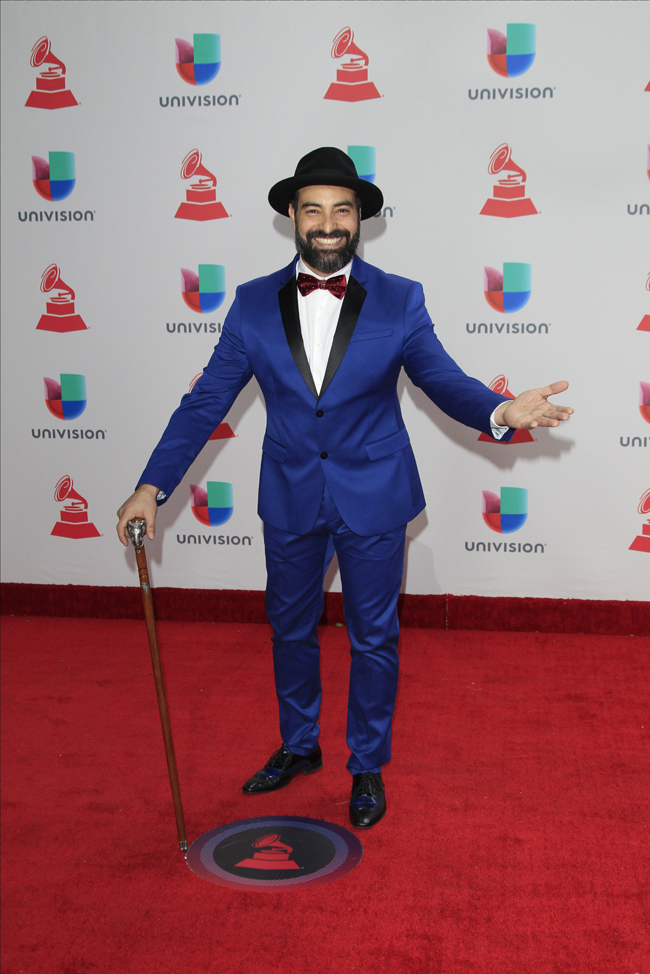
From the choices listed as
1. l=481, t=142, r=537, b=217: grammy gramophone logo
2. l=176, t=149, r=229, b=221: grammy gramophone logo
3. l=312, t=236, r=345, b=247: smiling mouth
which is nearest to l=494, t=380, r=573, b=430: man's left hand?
l=312, t=236, r=345, b=247: smiling mouth

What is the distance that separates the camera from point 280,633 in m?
2.56

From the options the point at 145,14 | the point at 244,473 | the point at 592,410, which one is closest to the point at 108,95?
the point at 145,14

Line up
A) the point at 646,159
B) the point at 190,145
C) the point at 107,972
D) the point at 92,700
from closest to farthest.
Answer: the point at 107,972 < the point at 92,700 < the point at 646,159 < the point at 190,145

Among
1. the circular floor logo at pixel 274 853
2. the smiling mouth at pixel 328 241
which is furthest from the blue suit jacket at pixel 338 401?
the circular floor logo at pixel 274 853

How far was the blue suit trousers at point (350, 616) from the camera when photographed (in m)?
2.39

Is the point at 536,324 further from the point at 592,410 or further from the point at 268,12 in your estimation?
the point at 268,12

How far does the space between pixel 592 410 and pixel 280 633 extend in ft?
6.14

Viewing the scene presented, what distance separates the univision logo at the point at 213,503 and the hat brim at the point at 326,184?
5.60ft

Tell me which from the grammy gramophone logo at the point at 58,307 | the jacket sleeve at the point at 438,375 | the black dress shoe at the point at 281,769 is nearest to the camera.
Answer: the jacket sleeve at the point at 438,375

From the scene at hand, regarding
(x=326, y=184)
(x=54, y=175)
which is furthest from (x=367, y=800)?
(x=54, y=175)

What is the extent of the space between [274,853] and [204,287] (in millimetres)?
2474

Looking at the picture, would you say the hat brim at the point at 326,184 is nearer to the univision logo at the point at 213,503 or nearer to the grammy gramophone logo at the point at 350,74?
the grammy gramophone logo at the point at 350,74

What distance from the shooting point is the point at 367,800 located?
242 centimetres

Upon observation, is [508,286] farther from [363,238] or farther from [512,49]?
[512,49]
